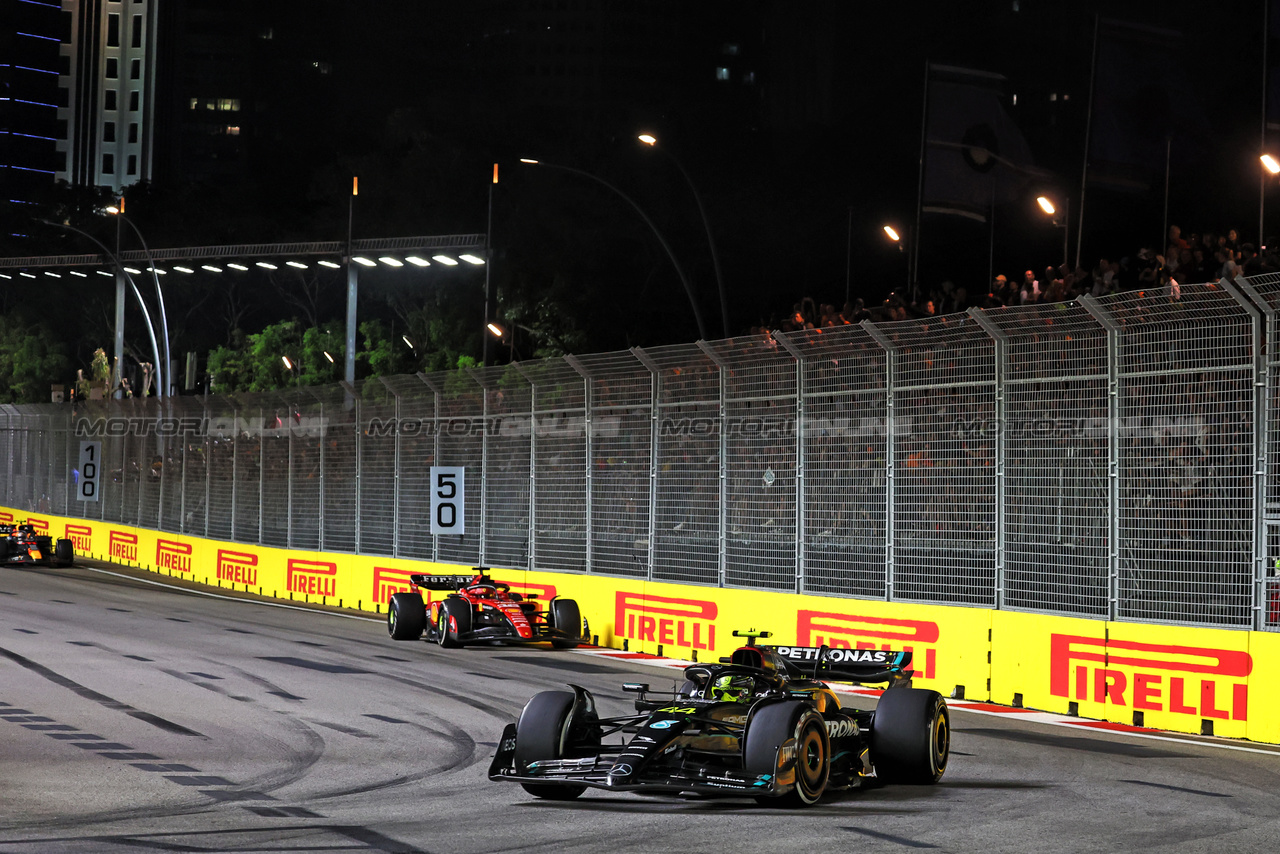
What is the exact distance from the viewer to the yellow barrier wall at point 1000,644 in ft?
39.7

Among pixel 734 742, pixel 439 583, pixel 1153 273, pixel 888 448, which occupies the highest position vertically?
pixel 1153 273

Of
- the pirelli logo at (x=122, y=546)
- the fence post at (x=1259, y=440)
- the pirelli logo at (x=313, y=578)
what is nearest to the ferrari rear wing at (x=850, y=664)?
the fence post at (x=1259, y=440)

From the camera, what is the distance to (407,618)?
19.7 meters

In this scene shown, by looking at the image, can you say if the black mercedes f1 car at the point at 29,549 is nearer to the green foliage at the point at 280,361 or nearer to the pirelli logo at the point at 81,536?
the pirelli logo at the point at 81,536

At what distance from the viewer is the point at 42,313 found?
91875 millimetres

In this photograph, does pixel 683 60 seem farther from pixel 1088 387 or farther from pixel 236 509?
pixel 1088 387

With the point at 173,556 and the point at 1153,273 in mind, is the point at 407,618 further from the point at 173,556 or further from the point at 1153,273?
the point at 173,556

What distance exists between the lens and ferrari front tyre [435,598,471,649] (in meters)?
18.7

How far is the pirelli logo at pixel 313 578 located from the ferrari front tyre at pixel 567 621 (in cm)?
823

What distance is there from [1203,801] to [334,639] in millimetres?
12914

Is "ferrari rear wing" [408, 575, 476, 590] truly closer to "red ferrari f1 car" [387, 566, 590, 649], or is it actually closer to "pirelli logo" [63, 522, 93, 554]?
"red ferrari f1 car" [387, 566, 590, 649]

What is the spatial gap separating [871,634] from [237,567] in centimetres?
1776

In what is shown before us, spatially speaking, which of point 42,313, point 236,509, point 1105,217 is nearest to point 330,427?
point 236,509

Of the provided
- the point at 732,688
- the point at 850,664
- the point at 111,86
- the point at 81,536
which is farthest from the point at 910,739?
the point at 111,86
